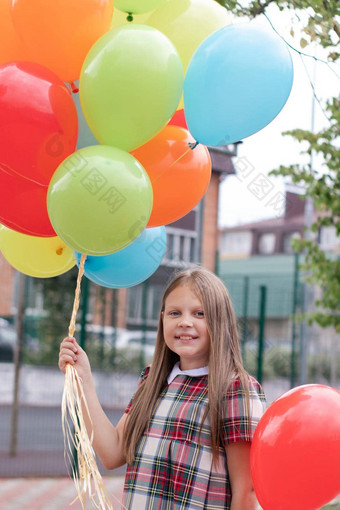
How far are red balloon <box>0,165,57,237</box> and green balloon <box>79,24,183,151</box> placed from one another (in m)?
0.27

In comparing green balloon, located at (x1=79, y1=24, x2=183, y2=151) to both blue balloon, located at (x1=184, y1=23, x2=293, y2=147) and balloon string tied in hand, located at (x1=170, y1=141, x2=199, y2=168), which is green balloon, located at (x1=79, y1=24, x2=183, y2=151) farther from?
balloon string tied in hand, located at (x1=170, y1=141, x2=199, y2=168)

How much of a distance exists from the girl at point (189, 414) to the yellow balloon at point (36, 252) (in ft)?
1.34

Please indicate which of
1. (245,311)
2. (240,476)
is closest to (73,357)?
(240,476)

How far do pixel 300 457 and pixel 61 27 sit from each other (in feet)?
4.32

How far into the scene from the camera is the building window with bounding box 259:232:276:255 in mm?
32188

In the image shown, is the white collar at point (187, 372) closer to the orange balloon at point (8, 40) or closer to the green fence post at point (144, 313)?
the orange balloon at point (8, 40)

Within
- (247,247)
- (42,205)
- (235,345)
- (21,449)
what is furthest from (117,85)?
(247,247)

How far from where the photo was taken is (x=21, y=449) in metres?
5.92

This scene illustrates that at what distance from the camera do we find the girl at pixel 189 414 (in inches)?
Result: 69.1

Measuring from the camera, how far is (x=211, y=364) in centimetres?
185

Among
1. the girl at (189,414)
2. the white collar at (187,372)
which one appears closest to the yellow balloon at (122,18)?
the girl at (189,414)

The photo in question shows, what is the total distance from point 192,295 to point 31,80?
0.77m

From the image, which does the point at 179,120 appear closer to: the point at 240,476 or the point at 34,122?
the point at 34,122

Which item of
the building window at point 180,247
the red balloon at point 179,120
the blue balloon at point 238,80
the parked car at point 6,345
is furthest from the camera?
the parked car at point 6,345
